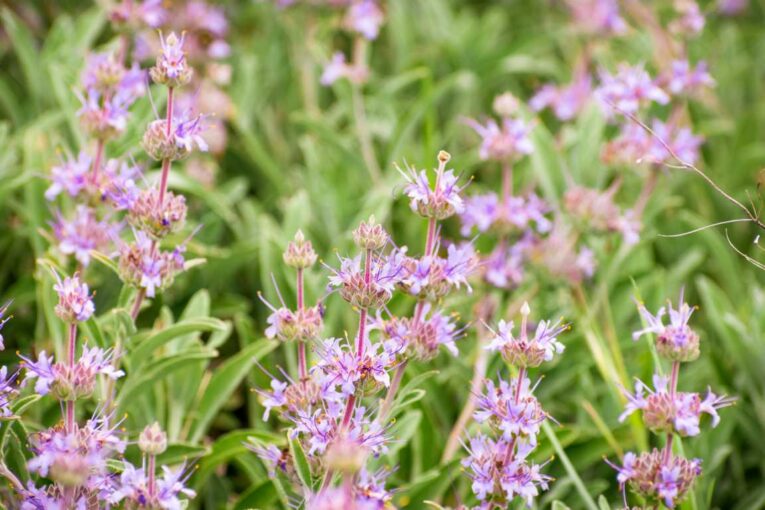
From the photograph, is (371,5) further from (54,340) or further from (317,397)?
(317,397)

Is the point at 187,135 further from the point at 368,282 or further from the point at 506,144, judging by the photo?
the point at 506,144

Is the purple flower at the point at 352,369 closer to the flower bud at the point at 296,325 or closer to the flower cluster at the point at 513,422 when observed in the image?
the flower bud at the point at 296,325

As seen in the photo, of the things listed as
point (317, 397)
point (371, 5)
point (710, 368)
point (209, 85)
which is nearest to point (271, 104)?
point (209, 85)

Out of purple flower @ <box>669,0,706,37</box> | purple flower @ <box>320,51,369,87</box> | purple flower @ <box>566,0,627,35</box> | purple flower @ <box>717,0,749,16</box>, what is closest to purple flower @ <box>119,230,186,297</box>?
purple flower @ <box>320,51,369,87</box>

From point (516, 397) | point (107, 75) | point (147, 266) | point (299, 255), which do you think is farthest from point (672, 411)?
point (107, 75)

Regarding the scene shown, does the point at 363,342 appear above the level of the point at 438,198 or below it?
below

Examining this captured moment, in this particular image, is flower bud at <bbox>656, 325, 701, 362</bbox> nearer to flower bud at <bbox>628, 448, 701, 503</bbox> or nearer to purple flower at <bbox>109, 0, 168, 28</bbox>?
flower bud at <bbox>628, 448, 701, 503</bbox>
